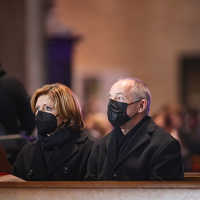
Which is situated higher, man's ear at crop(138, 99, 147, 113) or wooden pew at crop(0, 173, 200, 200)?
man's ear at crop(138, 99, 147, 113)

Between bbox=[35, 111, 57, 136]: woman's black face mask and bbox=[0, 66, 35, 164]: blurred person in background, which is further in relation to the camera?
bbox=[0, 66, 35, 164]: blurred person in background

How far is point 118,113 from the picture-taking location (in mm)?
5309

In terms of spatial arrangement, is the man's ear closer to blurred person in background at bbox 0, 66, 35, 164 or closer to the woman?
the woman

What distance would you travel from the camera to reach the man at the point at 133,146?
16.7ft

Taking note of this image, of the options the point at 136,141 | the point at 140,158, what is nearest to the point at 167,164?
the point at 140,158

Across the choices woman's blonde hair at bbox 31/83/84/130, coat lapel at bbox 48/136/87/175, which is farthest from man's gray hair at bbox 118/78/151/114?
coat lapel at bbox 48/136/87/175

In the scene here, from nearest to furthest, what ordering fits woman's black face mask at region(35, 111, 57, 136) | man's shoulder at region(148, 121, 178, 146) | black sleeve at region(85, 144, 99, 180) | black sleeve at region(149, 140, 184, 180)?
black sleeve at region(149, 140, 184, 180) → man's shoulder at region(148, 121, 178, 146) → black sleeve at region(85, 144, 99, 180) → woman's black face mask at region(35, 111, 57, 136)

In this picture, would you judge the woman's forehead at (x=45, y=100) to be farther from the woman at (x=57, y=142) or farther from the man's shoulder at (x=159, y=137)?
the man's shoulder at (x=159, y=137)

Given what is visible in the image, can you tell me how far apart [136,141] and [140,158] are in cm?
16

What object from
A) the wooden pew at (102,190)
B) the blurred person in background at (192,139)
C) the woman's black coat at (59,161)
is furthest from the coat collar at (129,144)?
the blurred person in background at (192,139)

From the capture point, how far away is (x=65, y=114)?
5.45 metres

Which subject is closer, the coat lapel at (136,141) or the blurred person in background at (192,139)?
the coat lapel at (136,141)

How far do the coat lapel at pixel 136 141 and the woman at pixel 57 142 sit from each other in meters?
0.36

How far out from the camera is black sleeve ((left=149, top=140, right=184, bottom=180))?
5.04m
